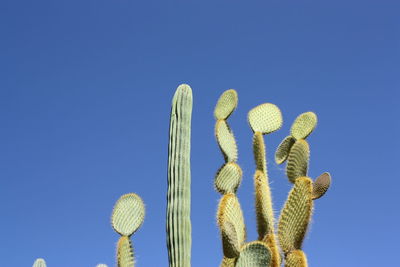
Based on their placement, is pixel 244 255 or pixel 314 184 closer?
pixel 244 255

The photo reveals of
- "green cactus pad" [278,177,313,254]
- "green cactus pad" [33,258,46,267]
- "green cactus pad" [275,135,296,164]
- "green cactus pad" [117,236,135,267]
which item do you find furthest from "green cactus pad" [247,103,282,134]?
"green cactus pad" [33,258,46,267]

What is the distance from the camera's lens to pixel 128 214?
201 inches

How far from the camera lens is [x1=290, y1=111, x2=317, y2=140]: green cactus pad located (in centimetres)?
600

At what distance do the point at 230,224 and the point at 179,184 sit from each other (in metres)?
0.47

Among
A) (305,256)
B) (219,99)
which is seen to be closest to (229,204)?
(305,256)

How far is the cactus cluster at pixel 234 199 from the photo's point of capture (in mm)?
4727

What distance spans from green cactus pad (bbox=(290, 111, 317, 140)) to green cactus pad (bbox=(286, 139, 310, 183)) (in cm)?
11

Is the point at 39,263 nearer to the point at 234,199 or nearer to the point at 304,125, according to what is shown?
the point at 234,199

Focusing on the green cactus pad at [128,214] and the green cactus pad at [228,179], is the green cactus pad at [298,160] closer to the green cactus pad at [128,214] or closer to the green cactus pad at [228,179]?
the green cactus pad at [228,179]

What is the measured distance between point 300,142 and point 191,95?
4.11ft

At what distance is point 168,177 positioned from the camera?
16.0 feet

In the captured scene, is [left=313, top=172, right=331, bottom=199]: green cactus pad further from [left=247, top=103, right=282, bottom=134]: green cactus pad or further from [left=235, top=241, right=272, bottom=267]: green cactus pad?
[left=235, top=241, right=272, bottom=267]: green cactus pad

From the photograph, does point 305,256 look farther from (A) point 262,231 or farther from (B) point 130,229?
(B) point 130,229

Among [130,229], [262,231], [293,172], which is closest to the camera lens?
[130,229]
